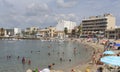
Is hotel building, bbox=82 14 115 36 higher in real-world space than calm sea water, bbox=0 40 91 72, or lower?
higher

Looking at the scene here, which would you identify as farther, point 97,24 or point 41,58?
point 97,24

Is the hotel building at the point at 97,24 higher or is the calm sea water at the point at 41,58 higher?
the hotel building at the point at 97,24

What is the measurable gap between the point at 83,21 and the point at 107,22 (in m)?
23.2

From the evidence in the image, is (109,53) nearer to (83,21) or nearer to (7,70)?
(7,70)

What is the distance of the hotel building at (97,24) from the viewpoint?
A: 162500 mm

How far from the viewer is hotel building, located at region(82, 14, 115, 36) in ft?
533

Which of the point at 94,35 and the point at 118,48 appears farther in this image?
the point at 94,35

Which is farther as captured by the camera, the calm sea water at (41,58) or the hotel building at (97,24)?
the hotel building at (97,24)

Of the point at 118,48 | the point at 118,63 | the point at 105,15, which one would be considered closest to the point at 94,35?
the point at 105,15

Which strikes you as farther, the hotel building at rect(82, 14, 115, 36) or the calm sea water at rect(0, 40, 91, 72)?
the hotel building at rect(82, 14, 115, 36)

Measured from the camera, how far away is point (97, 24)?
6654 inches

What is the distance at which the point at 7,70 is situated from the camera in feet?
118

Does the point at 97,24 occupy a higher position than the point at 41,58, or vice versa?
the point at 97,24

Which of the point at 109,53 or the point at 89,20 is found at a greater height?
the point at 89,20
